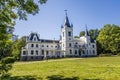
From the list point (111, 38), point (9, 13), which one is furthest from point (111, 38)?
point (9, 13)

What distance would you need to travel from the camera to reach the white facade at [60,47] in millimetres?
60062

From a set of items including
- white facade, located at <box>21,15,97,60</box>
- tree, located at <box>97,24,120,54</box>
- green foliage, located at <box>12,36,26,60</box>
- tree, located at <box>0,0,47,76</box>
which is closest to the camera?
tree, located at <box>0,0,47,76</box>

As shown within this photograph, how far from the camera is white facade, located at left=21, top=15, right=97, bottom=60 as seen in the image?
60062mm

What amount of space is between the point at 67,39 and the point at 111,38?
58.4 feet

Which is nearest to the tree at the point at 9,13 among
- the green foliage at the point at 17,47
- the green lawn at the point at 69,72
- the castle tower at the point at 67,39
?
the green lawn at the point at 69,72

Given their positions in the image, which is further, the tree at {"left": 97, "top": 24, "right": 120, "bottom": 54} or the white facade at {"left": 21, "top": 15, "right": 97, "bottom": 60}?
the tree at {"left": 97, "top": 24, "right": 120, "bottom": 54}

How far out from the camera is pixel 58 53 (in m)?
64.6

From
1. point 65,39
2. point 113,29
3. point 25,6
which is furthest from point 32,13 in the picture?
point 113,29

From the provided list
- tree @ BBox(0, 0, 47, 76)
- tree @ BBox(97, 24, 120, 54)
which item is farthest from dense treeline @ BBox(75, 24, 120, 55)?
tree @ BBox(0, 0, 47, 76)

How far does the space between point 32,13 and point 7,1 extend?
1.82m

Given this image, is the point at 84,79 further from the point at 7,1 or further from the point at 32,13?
the point at 7,1

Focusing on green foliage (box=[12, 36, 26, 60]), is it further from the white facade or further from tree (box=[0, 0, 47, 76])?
tree (box=[0, 0, 47, 76])

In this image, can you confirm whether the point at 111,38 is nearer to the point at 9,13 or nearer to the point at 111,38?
the point at 111,38

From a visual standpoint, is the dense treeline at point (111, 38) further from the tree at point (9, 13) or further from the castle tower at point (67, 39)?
the tree at point (9, 13)
